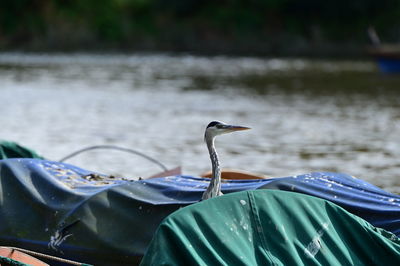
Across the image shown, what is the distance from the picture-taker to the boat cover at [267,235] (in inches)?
213

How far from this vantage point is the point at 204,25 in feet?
202

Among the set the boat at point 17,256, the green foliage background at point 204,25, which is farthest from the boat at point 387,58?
the boat at point 17,256

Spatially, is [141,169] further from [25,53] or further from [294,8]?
[294,8]

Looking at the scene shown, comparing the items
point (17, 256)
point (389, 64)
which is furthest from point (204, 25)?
point (17, 256)

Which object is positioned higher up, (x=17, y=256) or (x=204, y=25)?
(x=204, y=25)

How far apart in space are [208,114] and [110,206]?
16728 mm

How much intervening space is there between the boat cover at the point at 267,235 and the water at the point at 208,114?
7.54 m

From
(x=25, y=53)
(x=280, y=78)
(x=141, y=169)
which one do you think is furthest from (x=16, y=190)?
(x=25, y=53)

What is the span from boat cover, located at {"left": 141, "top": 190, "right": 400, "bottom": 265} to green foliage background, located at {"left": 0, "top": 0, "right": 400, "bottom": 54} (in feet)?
169

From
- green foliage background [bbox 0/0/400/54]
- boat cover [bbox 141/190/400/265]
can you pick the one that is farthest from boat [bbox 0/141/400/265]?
green foliage background [bbox 0/0/400/54]

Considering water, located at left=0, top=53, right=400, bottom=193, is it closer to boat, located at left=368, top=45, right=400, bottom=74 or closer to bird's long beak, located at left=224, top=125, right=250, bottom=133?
boat, located at left=368, top=45, right=400, bottom=74

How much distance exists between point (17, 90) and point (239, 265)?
26554 mm

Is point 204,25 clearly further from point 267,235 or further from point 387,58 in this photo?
point 267,235

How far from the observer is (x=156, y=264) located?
17.5 feet
